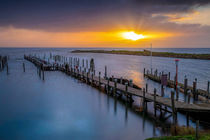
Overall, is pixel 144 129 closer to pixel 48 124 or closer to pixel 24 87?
pixel 48 124

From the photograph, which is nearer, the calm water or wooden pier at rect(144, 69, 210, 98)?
the calm water

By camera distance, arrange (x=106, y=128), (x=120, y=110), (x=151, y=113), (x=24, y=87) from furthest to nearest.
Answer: (x=24, y=87)
(x=120, y=110)
(x=151, y=113)
(x=106, y=128)

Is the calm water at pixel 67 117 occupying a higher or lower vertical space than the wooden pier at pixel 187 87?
lower

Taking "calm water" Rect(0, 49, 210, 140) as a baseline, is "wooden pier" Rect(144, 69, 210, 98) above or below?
above

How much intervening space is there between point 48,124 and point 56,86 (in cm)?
1240

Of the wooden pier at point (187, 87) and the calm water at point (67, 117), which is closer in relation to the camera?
the calm water at point (67, 117)

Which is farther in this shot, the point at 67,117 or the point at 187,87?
the point at 187,87

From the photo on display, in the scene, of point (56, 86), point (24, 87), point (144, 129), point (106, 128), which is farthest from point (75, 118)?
point (24, 87)

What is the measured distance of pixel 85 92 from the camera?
22969 millimetres

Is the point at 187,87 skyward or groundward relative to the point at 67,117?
skyward

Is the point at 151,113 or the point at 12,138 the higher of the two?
the point at 151,113

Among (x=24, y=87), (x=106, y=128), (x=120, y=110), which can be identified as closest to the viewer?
(x=106, y=128)

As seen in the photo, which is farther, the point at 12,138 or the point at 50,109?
the point at 50,109

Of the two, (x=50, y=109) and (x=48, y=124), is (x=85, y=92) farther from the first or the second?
(x=48, y=124)
